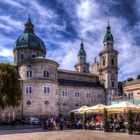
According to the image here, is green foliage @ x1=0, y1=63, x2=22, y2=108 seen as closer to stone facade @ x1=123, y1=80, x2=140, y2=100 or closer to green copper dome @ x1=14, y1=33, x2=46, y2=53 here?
green copper dome @ x1=14, y1=33, x2=46, y2=53

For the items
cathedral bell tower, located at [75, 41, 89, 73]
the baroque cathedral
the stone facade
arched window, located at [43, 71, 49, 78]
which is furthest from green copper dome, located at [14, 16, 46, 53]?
the stone facade

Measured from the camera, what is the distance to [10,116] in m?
57.2

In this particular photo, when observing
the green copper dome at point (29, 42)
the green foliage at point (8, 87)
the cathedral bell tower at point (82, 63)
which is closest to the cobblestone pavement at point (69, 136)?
the green foliage at point (8, 87)

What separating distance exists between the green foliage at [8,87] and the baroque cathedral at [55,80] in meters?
12.7

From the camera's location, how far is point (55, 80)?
199 ft

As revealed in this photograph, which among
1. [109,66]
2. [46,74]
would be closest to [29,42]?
[46,74]

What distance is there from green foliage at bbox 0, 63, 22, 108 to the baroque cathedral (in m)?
12.7

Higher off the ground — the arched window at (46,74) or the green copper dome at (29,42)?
the green copper dome at (29,42)

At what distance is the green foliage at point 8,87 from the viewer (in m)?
43.7

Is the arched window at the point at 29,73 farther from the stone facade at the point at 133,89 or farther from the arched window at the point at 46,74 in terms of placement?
the stone facade at the point at 133,89

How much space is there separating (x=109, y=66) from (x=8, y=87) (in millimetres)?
37746

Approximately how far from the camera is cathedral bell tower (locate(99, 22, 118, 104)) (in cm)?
7581

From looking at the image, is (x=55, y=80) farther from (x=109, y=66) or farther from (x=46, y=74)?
(x=109, y=66)

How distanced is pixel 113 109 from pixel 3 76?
20064mm
